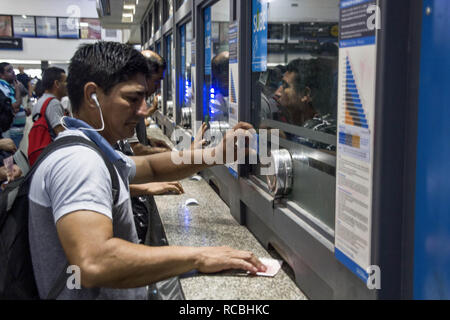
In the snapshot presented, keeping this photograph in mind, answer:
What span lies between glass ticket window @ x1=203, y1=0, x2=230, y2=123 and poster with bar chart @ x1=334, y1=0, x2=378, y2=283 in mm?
1478

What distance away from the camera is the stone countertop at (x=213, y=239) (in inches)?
52.4

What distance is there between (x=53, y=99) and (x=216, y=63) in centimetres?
170

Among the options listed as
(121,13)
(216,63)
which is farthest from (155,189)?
(121,13)

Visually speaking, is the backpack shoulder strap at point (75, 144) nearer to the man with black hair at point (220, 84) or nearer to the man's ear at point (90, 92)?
the man's ear at point (90, 92)

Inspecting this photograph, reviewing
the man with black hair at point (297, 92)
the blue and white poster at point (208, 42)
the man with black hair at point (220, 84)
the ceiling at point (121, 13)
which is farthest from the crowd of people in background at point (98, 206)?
the ceiling at point (121, 13)

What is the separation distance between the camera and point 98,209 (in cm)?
117

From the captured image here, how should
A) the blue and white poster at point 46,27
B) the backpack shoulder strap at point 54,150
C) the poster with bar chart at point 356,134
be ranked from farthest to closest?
the blue and white poster at point 46,27, the backpack shoulder strap at point 54,150, the poster with bar chart at point 356,134

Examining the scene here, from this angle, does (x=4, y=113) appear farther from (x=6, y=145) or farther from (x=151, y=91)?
(x=151, y=91)

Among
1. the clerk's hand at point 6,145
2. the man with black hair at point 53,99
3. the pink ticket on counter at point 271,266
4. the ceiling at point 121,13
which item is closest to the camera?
the pink ticket on counter at point 271,266

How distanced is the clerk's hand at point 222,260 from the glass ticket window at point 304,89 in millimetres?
268

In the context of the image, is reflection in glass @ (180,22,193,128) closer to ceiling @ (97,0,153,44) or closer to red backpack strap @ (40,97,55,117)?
red backpack strap @ (40,97,55,117)

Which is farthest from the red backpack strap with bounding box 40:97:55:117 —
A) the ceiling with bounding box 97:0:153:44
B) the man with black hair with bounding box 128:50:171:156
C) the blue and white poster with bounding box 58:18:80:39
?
the blue and white poster with bounding box 58:18:80:39

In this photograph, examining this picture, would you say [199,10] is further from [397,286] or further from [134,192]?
[397,286]

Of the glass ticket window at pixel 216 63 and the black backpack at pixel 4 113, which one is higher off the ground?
the glass ticket window at pixel 216 63
